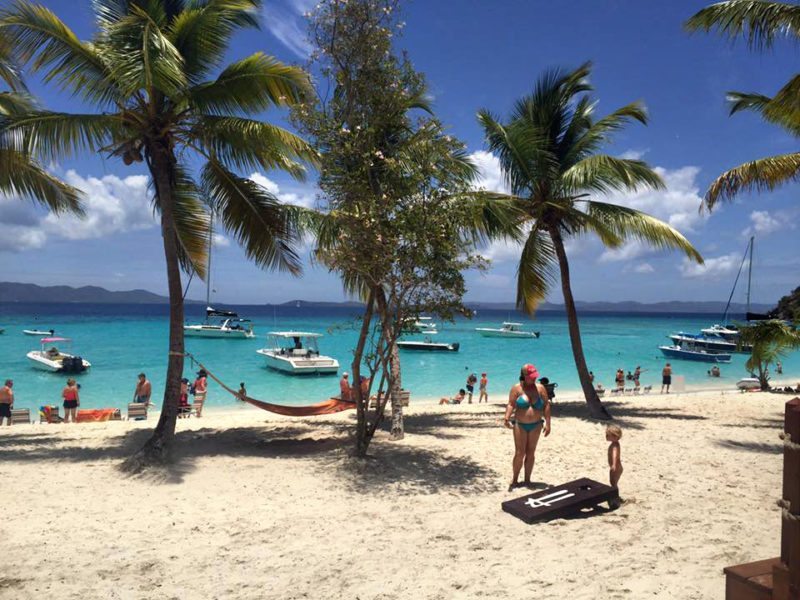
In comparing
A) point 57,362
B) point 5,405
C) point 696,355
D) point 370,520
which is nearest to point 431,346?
point 696,355

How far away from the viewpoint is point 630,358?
44.8 meters

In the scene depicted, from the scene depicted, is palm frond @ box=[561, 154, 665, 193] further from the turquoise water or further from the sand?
the turquoise water

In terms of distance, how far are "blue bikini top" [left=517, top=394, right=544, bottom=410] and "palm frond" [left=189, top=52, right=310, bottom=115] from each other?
4.93m

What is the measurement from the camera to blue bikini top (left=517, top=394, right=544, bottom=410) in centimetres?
600

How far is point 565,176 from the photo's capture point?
411 inches

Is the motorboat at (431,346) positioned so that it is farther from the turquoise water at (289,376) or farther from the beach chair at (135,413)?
the beach chair at (135,413)

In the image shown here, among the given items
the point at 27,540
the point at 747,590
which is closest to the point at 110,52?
the point at 27,540

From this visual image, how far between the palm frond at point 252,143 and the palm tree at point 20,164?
2.26 m

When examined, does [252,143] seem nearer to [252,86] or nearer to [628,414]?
[252,86]

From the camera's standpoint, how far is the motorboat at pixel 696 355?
40094mm

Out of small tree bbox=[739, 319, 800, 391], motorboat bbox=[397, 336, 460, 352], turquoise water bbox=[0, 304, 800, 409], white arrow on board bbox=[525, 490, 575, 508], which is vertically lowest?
turquoise water bbox=[0, 304, 800, 409]

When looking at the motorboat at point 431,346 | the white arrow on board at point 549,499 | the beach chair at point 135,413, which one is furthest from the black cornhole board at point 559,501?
the motorboat at point 431,346

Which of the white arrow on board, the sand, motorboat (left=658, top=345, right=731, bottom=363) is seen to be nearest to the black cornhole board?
the white arrow on board

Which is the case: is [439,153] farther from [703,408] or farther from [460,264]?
[703,408]
